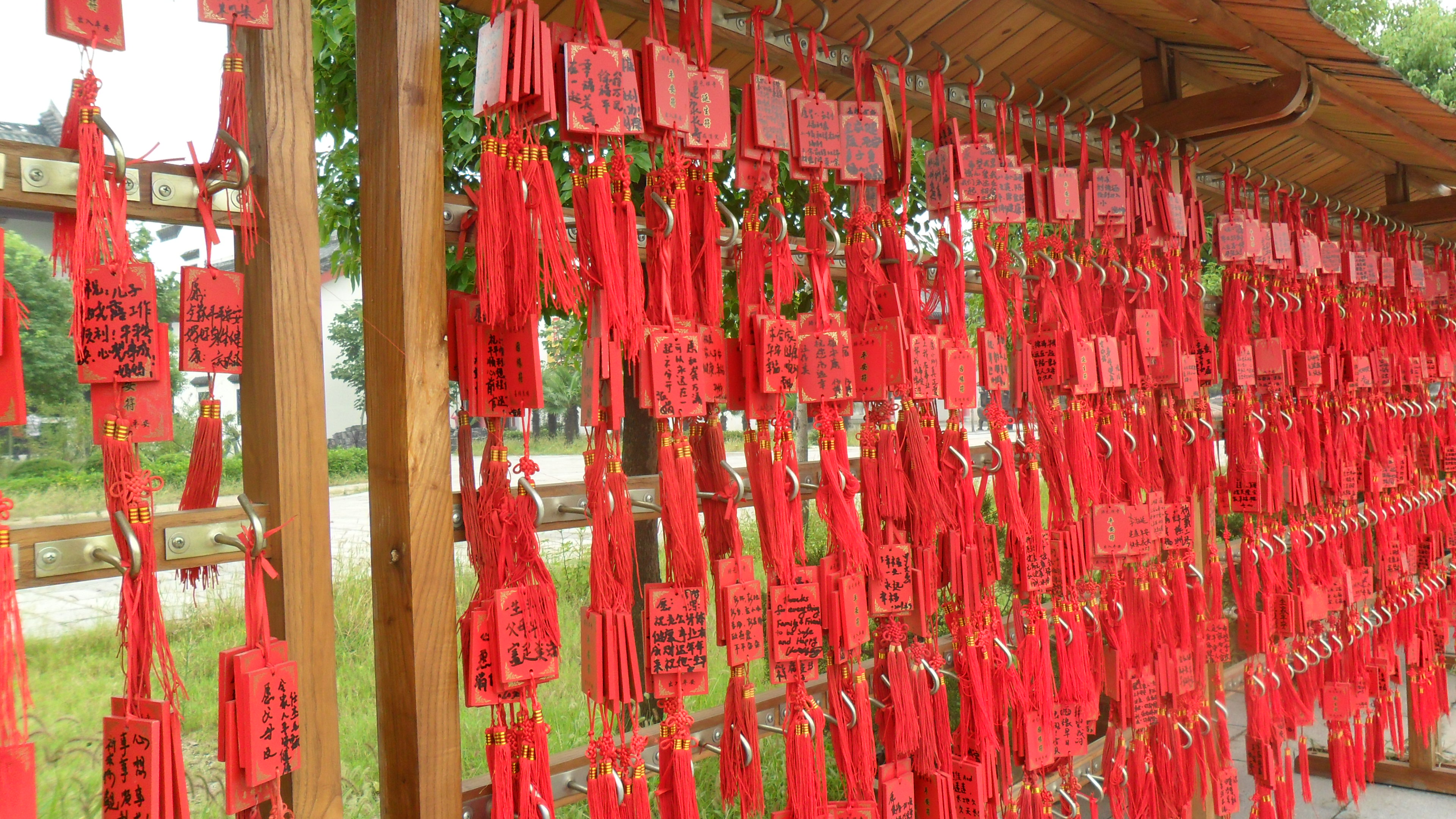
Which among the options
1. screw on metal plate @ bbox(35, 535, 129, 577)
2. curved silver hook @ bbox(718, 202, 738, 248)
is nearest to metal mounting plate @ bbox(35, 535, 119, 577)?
screw on metal plate @ bbox(35, 535, 129, 577)

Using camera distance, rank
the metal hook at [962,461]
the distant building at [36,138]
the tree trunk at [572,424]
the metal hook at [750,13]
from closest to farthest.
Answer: the distant building at [36,138]
the metal hook at [750,13]
the metal hook at [962,461]
the tree trunk at [572,424]

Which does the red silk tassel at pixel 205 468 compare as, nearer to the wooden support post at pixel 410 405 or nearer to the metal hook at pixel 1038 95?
the wooden support post at pixel 410 405

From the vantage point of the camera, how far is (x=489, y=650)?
108 cm

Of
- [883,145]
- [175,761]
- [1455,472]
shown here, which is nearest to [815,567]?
[883,145]

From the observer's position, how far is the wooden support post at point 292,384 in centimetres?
97

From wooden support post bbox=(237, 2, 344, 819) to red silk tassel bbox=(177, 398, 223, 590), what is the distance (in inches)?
1.5

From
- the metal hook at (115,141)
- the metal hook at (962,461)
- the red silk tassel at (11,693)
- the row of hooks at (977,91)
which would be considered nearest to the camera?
the red silk tassel at (11,693)

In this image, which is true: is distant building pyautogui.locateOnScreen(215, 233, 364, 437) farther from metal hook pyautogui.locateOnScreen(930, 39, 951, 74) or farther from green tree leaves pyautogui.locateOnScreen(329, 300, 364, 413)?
metal hook pyautogui.locateOnScreen(930, 39, 951, 74)

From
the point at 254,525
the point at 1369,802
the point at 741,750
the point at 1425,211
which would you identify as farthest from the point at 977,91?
the point at 1369,802

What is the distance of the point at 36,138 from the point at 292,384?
541 mm

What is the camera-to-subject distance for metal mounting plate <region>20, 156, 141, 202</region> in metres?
0.84

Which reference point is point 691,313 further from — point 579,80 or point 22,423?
point 22,423

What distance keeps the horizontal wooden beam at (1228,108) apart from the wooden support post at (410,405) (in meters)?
1.61

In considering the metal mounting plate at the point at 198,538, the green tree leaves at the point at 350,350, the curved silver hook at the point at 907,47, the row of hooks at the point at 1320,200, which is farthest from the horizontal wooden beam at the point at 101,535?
the row of hooks at the point at 1320,200
